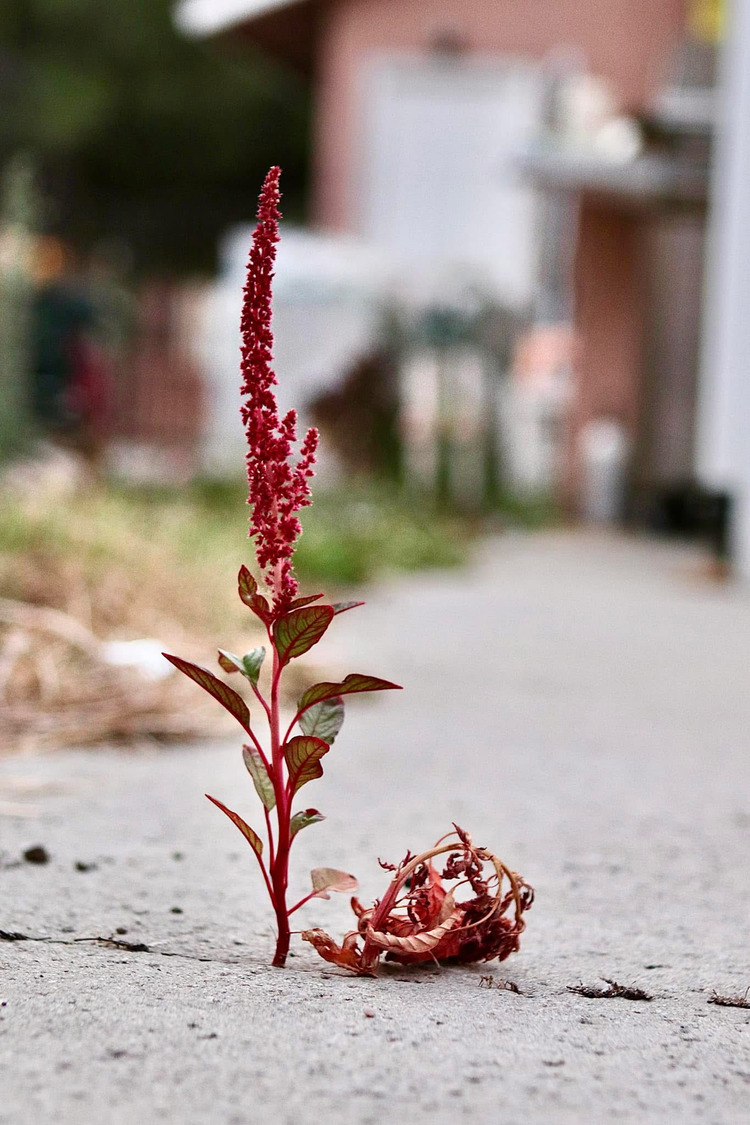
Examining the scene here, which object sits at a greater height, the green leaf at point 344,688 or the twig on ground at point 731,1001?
the green leaf at point 344,688

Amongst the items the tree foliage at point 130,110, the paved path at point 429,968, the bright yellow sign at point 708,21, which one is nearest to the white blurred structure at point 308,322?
the bright yellow sign at point 708,21

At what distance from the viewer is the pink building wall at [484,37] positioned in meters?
10.9

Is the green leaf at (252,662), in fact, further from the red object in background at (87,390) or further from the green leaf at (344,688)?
the red object in background at (87,390)

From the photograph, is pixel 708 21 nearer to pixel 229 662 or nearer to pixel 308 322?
pixel 308 322

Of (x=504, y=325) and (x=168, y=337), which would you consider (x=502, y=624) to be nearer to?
(x=504, y=325)

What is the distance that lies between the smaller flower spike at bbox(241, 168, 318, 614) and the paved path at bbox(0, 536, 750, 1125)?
41cm

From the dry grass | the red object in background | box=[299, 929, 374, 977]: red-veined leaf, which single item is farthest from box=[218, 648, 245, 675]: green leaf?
the red object in background

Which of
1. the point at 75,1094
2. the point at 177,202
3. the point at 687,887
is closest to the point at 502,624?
the point at 687,887

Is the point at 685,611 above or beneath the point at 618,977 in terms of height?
above

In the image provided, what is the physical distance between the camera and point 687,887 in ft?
6.00

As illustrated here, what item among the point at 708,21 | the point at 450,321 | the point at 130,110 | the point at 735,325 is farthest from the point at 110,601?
the point at 130,110

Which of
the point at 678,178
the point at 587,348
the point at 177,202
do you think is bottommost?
the point at 587,348

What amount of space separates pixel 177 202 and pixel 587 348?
1352cm

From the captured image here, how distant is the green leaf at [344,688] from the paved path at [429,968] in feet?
0.86
